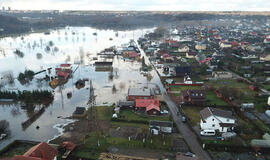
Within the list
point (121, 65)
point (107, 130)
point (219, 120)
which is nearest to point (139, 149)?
point (107, 130)

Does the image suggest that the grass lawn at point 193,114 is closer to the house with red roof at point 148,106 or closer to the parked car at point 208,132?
the parked car at point 208,132

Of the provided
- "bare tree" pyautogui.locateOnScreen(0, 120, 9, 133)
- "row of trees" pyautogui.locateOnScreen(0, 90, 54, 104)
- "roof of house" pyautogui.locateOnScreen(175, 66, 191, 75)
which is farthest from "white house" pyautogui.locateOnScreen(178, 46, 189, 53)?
"bare tree" pyautogui.locateOnScreen(0, 120, 9, 133)

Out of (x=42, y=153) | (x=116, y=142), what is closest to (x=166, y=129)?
(x=116, y=142)

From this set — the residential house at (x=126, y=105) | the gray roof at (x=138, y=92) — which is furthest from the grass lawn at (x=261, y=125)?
the residential house at (x=126, y=105)

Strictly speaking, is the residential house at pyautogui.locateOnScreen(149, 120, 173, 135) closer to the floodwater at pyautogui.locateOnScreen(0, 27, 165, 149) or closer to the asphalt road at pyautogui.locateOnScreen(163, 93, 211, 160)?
the asphalt road at pyautogui.locateOnScreen(163, 93, 211, 160)

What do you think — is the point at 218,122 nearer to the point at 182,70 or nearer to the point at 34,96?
the point at 182,70
